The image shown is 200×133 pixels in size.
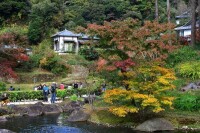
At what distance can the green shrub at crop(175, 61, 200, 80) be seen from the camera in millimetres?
29875

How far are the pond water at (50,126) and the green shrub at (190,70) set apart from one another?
10.6m

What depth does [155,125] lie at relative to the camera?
21.8 meters

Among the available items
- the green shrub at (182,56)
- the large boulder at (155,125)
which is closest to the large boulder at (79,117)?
the large boulder at (155,125)

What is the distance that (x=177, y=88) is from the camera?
92.4ft

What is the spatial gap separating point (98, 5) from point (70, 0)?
8.36 m

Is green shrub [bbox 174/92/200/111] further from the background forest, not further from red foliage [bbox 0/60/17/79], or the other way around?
red foliage [bbox 0/60/17/79]

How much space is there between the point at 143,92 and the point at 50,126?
22.0 feet

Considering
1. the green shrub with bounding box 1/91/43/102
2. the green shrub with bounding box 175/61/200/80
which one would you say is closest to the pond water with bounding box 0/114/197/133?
the green shrub with bounding box 1/91/43/102

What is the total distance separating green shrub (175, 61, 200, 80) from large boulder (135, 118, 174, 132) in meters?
9.04

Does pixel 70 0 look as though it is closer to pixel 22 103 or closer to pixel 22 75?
pixel 22 75

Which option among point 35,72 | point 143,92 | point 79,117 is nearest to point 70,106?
point 79,117

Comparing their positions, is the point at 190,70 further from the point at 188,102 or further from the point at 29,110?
the point at 29,110

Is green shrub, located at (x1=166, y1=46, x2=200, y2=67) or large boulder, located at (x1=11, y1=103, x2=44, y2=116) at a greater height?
green shrub, located at (x1=166, y1=46, x2=200, y2=67)

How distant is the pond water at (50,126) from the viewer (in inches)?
857
